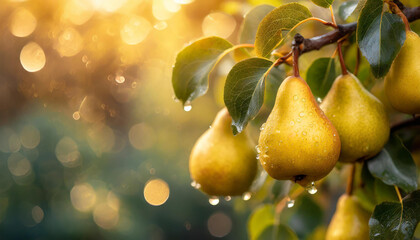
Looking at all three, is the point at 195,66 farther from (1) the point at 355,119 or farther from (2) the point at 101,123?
(2) the point at 101,123

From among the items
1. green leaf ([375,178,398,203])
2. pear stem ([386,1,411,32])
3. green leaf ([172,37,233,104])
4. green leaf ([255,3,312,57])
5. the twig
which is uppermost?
green leaf ([255,3,312,57])

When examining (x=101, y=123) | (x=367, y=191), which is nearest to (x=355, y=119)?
(x=367, y=191)

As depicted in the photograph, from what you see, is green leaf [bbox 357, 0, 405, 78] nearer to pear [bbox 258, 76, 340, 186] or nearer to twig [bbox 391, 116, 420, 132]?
pear [bbox 258, 76, 340, 186]

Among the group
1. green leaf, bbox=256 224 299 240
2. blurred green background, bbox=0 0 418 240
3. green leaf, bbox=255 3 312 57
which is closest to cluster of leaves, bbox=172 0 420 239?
green leaf, bbox=255 3 312 57

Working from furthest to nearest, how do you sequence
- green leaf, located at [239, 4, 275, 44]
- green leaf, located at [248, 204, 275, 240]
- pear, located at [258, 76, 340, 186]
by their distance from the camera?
green leaf, located at [248, 204, 275, 240], green leaf, located at [239, 4, 275, 44], pear, located at [258, 76, 340, 186]

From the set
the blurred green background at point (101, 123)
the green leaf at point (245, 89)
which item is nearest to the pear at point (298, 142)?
the green leaf at point (245, 89)

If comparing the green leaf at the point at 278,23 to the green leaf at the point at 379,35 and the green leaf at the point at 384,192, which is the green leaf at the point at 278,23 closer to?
the green leaf at the point at 379,35

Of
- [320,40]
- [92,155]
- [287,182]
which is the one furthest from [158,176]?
[320,40]

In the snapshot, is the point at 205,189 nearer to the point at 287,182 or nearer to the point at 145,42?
the point at 287,182
